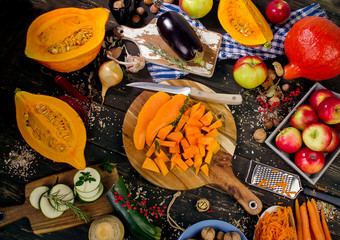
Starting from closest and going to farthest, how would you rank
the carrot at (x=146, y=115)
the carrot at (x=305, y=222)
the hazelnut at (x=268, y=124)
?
the carrot at (x=146, y=115), the carrot at (x=305, y=222), the hazelnut at (x=268, y=124)

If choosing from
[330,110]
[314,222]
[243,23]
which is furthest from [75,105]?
[314,222]

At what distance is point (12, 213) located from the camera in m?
1.73

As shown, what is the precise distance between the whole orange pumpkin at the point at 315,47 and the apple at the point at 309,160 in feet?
1.60

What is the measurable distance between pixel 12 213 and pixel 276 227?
5.17 feet

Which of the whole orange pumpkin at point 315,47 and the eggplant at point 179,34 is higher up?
the whole orange pumpkin at point 315,47

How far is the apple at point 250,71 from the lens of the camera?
1817mm

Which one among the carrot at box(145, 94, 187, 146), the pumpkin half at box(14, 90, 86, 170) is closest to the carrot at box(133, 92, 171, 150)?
the carrot at box(145, 94, 187, 146)

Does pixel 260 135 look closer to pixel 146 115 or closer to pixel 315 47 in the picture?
pixel 315 47

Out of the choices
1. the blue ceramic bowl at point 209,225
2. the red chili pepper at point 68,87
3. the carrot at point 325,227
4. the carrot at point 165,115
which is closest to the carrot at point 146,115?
the carrot at point 165,115

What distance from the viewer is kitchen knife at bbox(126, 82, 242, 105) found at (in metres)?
1.80

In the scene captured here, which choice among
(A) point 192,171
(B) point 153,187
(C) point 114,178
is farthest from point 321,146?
(C) point 114,178

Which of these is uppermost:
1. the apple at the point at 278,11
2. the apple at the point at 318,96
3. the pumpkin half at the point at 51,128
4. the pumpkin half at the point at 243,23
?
the apple at the point at 278,11

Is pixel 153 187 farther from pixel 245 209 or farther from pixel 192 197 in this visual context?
pixel 245 209

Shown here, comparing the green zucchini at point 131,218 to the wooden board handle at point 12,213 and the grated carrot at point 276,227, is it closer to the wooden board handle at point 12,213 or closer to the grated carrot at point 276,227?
the wooden board handle at point 12,213
